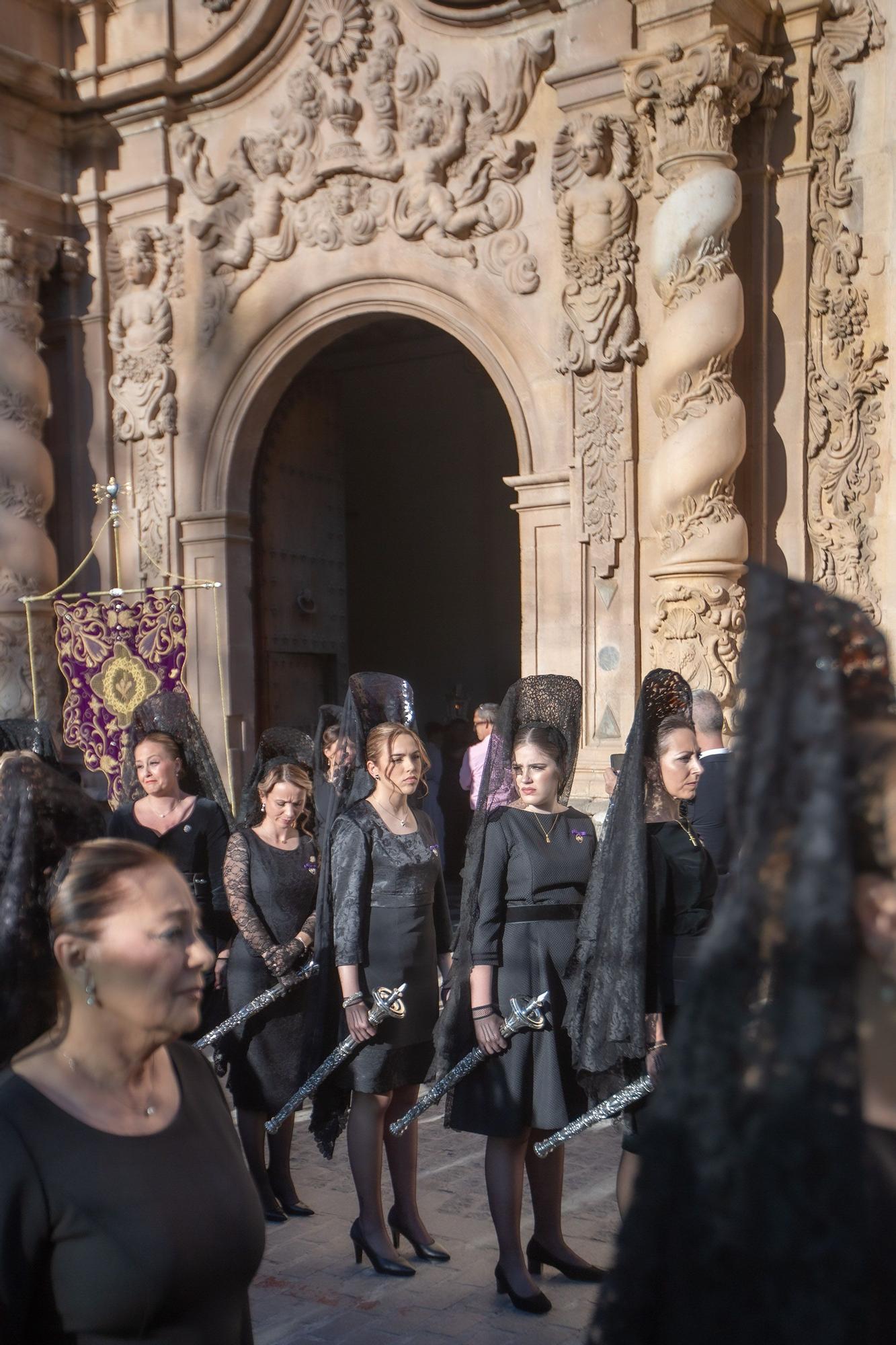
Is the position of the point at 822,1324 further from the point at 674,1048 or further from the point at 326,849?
the point at 326,849

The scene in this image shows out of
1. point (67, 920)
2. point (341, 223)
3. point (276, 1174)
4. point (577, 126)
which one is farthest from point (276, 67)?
point (67, 920)

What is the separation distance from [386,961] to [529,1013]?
0.67m

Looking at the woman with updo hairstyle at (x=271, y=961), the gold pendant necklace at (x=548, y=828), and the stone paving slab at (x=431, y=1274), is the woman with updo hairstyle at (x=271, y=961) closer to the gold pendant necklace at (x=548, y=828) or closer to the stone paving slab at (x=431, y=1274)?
the stone paving slab at (x=431, y=1274)

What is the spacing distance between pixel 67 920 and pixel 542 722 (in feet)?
8.88

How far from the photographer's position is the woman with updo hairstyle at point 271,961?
5.04 m

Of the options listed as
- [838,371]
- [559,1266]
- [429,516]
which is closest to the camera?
[559,1266]

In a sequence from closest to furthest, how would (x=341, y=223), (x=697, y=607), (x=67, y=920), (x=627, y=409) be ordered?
(x=67, y=920) → (x=697, y=607) → (x=627, y=409) → (x=341, y=223)

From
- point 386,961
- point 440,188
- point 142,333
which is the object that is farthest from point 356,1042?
point 142,333

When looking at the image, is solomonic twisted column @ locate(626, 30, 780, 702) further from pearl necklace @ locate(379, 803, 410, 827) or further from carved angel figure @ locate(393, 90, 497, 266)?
pearl necklace @ locate(379, 803, 410, 827)

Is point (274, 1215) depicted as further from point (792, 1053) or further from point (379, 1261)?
point (792, 1053)

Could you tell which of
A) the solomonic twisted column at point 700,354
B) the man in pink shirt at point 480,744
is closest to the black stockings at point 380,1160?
the solomonic twisted column at point 700,354

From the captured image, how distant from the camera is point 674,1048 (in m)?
1.36

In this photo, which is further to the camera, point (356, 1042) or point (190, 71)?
point (190, 71)

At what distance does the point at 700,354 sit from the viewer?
794cm
